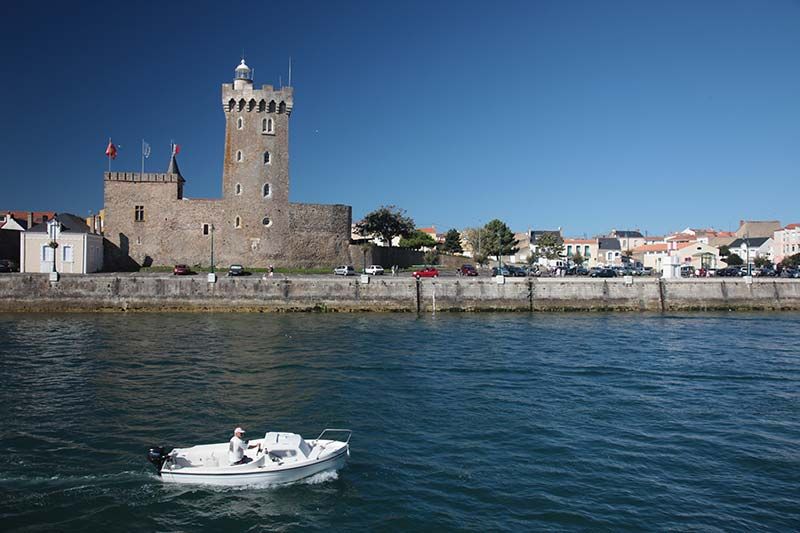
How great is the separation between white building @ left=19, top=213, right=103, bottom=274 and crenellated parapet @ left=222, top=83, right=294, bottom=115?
16513mm

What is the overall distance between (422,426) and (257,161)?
42789 millimetres

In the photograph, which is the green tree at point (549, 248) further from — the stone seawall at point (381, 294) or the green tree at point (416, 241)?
the stone seawall at point (381, 294)

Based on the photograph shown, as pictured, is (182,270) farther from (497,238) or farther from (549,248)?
(549,248)

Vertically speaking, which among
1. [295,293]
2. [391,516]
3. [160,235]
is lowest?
[391,516]

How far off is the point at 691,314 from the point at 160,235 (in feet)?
141

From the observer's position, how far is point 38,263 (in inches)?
1845

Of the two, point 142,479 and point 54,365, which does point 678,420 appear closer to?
point 142,479

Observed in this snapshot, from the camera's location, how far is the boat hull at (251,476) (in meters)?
12.5

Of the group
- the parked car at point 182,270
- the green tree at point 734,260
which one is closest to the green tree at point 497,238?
the green tree at point 734,260

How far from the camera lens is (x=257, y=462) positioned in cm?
1271

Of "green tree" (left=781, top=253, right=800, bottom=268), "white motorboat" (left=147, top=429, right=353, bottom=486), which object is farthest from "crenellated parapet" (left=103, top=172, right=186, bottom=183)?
"green tree" (left=781, top=253, right=800, bottom=268)

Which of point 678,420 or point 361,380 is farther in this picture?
point 361,380

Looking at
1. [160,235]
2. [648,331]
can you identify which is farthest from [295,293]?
[648,331]

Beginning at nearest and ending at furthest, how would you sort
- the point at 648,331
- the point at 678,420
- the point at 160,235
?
the point at 678,420, the point at 648,331, the point at 160,235
